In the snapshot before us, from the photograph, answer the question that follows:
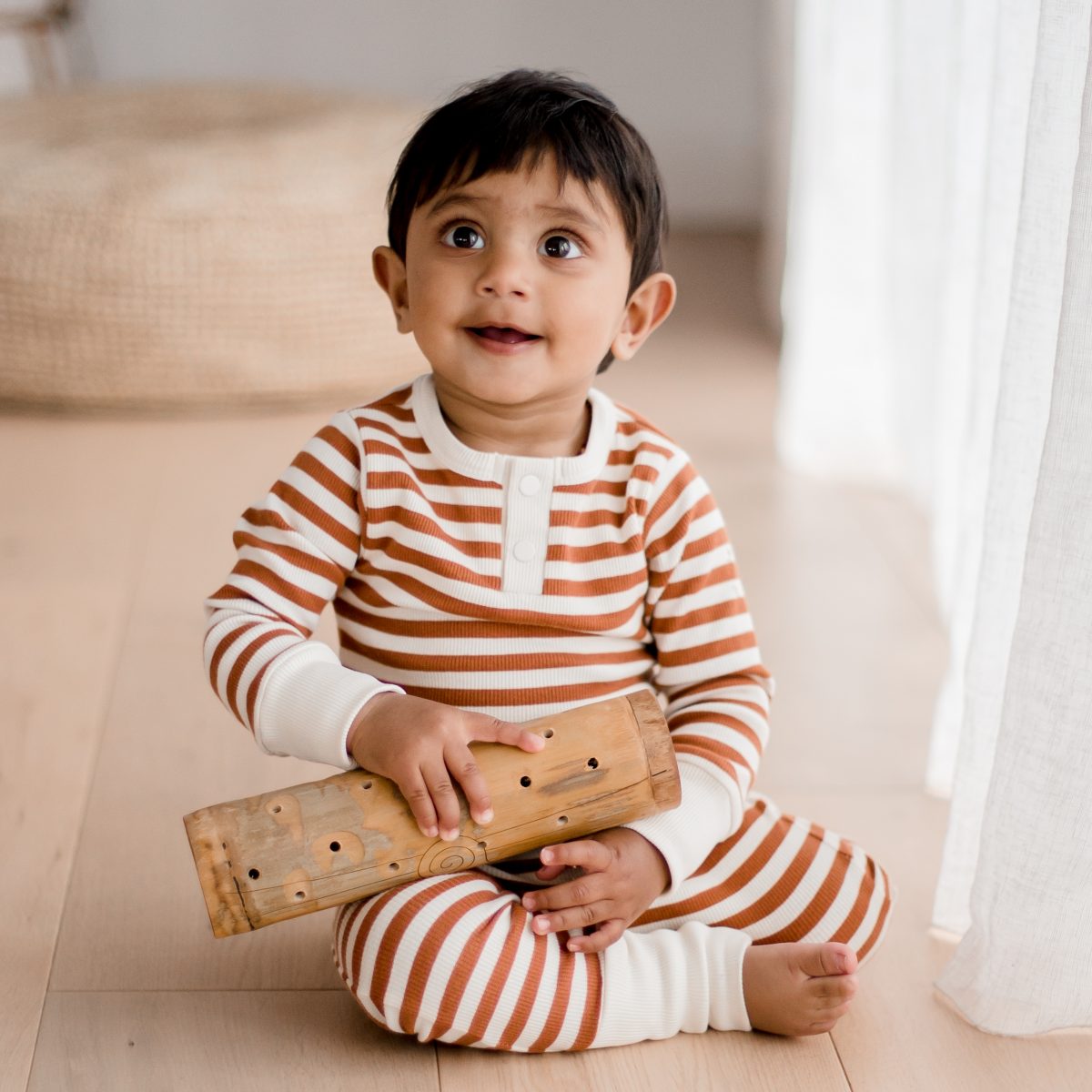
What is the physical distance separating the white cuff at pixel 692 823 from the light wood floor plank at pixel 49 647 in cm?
39

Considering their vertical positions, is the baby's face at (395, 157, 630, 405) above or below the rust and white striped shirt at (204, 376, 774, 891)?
above

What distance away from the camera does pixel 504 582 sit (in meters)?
0.95

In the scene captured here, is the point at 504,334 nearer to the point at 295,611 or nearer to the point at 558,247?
the point at 558,247

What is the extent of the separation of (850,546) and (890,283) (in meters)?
0.31

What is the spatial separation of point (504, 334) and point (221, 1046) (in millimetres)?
463

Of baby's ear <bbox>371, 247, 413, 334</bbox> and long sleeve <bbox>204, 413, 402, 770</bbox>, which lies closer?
long sleeve <bbox>204, 413, 402, 770</bbox>

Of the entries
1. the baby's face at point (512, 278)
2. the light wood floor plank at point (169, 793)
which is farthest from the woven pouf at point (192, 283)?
the baby's face at point (512, 278)

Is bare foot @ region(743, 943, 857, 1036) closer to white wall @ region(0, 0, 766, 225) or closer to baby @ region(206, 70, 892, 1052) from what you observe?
baby @ region(206, 70, 892, 1052)

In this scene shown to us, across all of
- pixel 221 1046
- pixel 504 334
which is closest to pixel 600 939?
pixel 221 1046

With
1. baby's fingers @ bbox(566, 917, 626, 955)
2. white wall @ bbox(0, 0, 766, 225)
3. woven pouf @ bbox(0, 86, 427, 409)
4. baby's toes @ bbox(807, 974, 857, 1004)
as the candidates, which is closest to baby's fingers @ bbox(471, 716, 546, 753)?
baby's fingers @ bbox(566, 917, 626, 955)

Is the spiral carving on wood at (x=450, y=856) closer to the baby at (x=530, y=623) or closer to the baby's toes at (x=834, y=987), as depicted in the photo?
the baby at (x=530, y=623)

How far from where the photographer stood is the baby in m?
0.87

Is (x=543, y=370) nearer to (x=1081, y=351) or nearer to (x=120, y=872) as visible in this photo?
(x=1081, y=351)

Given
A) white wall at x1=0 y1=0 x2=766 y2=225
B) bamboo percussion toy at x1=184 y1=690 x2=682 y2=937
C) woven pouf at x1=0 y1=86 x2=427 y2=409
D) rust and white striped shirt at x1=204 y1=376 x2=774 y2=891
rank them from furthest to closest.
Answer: white wall at x1=0 y1=0 x2=766 y2=225 → woven pouf at x1=0 y1=86 x2=427 y2=409 → rust and white striped shirt at x1=204 y1=376 x2=774 y2=891 → bamboo percussion toy at x1=184 y1=690 x2=682 y2=937
